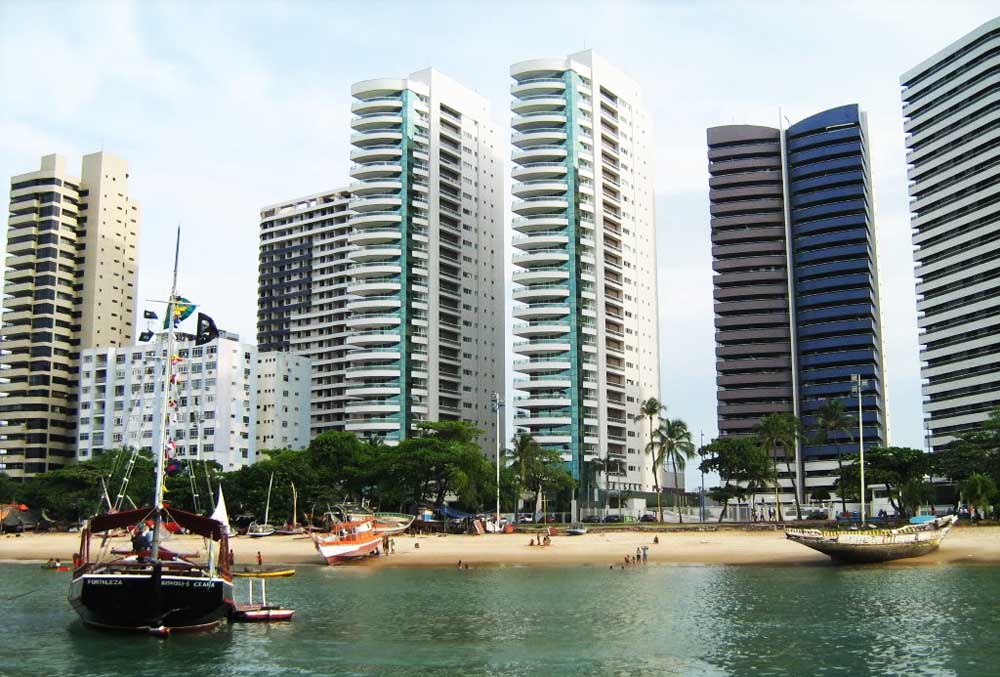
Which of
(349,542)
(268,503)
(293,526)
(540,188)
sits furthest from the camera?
(540,188)

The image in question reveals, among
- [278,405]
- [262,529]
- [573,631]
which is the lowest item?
[573,631]

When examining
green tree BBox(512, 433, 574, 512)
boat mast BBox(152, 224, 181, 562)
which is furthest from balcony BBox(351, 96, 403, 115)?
boat mast BBox(152, 224, 181, 562)

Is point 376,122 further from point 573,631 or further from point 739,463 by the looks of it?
point 573,631

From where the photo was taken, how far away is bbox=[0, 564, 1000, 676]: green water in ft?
136

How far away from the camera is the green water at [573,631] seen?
41562mm

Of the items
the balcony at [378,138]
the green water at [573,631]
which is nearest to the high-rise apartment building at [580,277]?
the balcony at [378,138]

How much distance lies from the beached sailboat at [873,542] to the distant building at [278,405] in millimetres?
128392

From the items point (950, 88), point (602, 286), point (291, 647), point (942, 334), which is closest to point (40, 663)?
point (291, 647)

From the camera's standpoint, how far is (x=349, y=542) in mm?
89000

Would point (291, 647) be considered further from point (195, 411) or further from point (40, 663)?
point (195, 411)

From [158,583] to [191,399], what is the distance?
5510 inches

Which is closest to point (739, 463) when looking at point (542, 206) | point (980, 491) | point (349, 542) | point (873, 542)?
point (980, 491)

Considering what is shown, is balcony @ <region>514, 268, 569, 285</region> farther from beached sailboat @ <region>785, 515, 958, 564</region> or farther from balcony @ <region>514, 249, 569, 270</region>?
beached sailboat @ <region>785, 515, 958, 564</region>

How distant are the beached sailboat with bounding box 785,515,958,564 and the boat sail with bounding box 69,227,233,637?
48.0 metres
